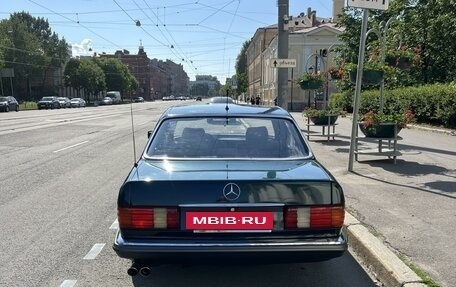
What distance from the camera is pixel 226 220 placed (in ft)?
10.5

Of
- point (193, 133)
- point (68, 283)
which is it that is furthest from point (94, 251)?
point (193, 133)

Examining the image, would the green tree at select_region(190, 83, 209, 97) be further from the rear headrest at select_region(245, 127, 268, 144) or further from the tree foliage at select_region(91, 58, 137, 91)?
the rear headrest at select_region(245, 127, 268, 144)

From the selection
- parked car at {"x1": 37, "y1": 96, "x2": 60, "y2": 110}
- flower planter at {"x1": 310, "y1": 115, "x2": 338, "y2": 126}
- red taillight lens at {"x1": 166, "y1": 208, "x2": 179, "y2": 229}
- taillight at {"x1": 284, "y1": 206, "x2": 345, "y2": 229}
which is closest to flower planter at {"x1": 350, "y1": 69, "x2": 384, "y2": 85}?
flower planter at {"x1": 310, "y1": 115, "x2": 338, "y2": 126}

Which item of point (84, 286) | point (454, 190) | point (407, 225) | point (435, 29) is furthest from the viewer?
point (435, 29)

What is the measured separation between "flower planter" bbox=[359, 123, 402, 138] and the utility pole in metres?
5.23

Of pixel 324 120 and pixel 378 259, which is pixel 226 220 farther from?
pixel 324 120

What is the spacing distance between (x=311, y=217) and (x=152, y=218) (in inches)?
45.9

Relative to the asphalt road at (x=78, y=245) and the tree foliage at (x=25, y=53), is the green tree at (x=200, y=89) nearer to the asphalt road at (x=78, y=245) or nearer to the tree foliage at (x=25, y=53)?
the tree foliage at (x=25, y=53)

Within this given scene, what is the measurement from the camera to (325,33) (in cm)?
5912

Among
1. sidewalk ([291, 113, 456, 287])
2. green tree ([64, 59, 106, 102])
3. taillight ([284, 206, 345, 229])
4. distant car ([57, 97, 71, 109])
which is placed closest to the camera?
taillight ([284, 206, 345, 229])

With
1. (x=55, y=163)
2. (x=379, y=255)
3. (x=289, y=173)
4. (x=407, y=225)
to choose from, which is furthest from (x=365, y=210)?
(x=55, y=163)

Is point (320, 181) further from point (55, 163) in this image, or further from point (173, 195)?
point (55, 163)

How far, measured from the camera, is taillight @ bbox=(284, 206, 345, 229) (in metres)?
3.25

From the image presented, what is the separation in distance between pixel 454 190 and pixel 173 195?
526 cm
